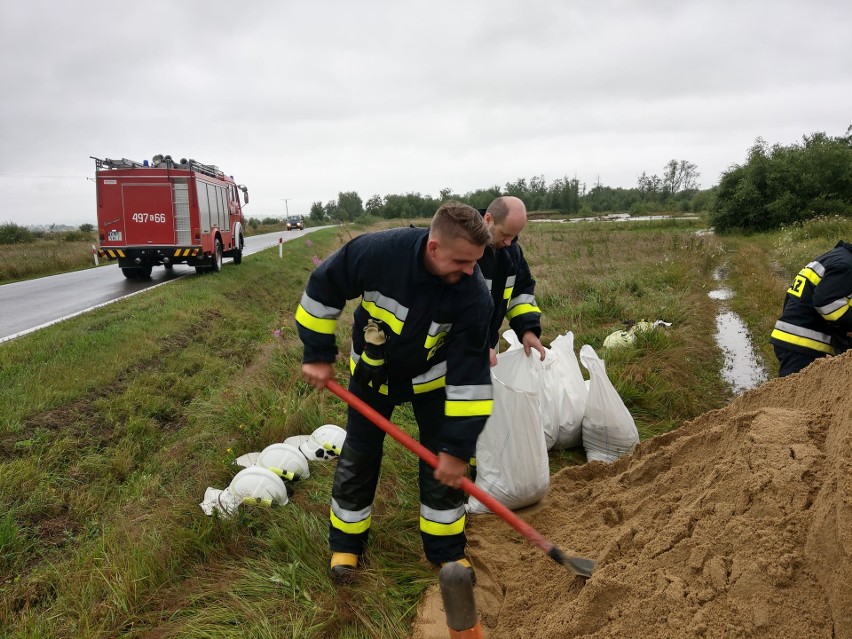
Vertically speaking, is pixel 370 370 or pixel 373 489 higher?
pixel 370 370

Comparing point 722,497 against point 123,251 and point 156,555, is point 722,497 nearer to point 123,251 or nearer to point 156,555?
point 156,555

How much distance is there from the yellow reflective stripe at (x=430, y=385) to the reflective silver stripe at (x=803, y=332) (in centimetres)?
296

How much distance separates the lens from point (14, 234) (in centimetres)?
2612

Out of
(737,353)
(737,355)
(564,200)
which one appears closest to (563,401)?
(737,355)

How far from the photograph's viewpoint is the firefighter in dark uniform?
3438mm

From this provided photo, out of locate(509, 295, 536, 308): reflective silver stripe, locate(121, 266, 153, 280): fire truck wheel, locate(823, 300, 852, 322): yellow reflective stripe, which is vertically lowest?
locate(823, 300, 852, 322): yellow reflective stripe

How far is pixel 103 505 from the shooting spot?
362 centimetres

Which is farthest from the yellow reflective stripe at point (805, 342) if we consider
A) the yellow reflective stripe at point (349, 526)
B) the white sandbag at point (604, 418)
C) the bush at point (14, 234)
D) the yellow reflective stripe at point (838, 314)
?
the bush at point (14, 234)

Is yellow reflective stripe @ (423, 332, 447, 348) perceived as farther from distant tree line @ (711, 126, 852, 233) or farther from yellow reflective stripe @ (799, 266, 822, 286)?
distant tree line @ (711, 126, 852, 233)

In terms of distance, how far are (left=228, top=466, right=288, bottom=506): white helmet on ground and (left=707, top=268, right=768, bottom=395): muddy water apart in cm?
434

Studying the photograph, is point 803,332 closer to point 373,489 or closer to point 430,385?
point 430,385

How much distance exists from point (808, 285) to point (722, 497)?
97.5 inches

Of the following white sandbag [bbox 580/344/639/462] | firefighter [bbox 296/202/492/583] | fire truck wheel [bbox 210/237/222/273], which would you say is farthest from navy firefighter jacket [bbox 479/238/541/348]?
fire truck wheel [bbox 210/237/222/273]

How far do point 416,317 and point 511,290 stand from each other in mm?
1450
